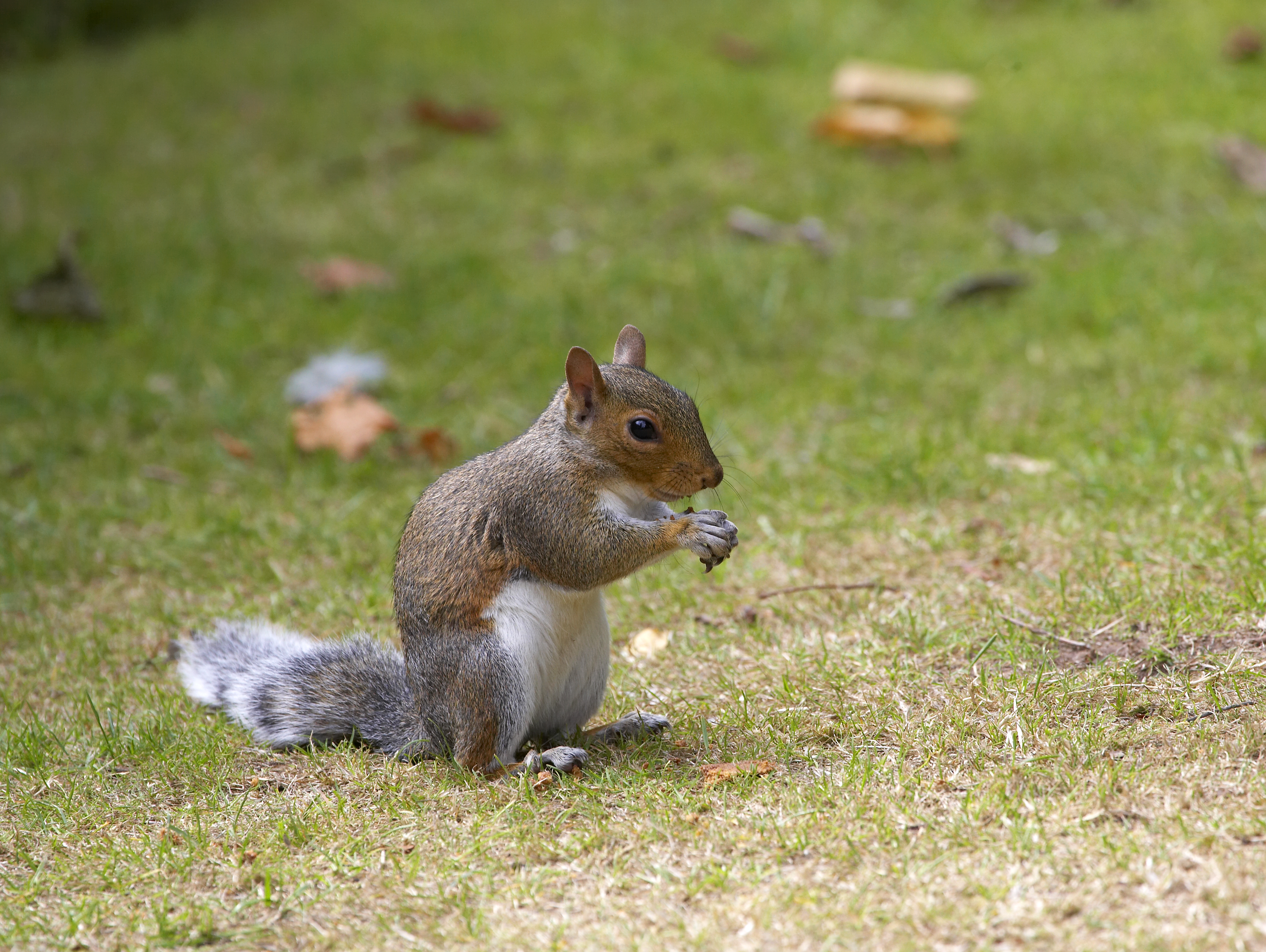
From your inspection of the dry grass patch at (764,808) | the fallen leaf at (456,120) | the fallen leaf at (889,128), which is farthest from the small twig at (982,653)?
the fallen leaf at (456,120)

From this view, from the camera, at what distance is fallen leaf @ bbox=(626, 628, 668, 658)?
3.53 metres

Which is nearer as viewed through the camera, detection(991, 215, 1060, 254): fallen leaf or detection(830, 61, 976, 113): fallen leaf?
detection(991, 215, 1060, 254): fallen leaf

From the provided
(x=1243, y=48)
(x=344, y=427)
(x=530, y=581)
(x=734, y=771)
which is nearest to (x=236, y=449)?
(x=344, y=427)

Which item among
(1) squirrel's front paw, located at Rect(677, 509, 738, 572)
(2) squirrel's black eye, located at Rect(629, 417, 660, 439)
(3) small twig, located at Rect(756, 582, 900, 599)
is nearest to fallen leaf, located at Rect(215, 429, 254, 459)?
(3) small twig, located at Rect(756, 582, 900, 599)

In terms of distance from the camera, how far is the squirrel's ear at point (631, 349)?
3170mm

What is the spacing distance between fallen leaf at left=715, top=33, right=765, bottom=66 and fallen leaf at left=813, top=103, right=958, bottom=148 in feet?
4.29

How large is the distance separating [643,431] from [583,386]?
0.16 m

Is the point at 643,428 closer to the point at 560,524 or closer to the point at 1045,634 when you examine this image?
the point at 560,524

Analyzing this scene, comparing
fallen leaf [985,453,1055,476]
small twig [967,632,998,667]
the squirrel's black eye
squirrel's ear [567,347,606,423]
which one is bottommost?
fallen leaf [985,453,1055,476]

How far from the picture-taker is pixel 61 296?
6250 mm

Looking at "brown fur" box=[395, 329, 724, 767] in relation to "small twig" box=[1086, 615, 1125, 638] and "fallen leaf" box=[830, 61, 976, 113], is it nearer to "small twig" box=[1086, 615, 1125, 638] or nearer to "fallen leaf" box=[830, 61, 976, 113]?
"small twig" box=[1086, 615, 1125, 638]

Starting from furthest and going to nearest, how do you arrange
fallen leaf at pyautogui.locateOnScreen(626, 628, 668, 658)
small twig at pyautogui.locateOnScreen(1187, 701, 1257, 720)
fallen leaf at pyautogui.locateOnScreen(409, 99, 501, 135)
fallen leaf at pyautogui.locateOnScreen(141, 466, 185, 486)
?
fallen leaf at pyautogui.locateOnScreen(409, 99, 501, 135) < fallen leaf at pyautogui.locateOnScreen(141, 466, 185, 486) < fallen leaf at pyautogui.locateOnScreen(626, 628, 668, 658) < small twig at pyautogui.locateOnScreen(1187, 701, 1257, 720)

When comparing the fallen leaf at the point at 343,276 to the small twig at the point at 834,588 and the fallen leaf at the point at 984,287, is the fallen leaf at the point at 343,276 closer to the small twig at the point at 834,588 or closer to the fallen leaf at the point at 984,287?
the fallen leaf at the point at 984,287

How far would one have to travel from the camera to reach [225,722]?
326 cm
